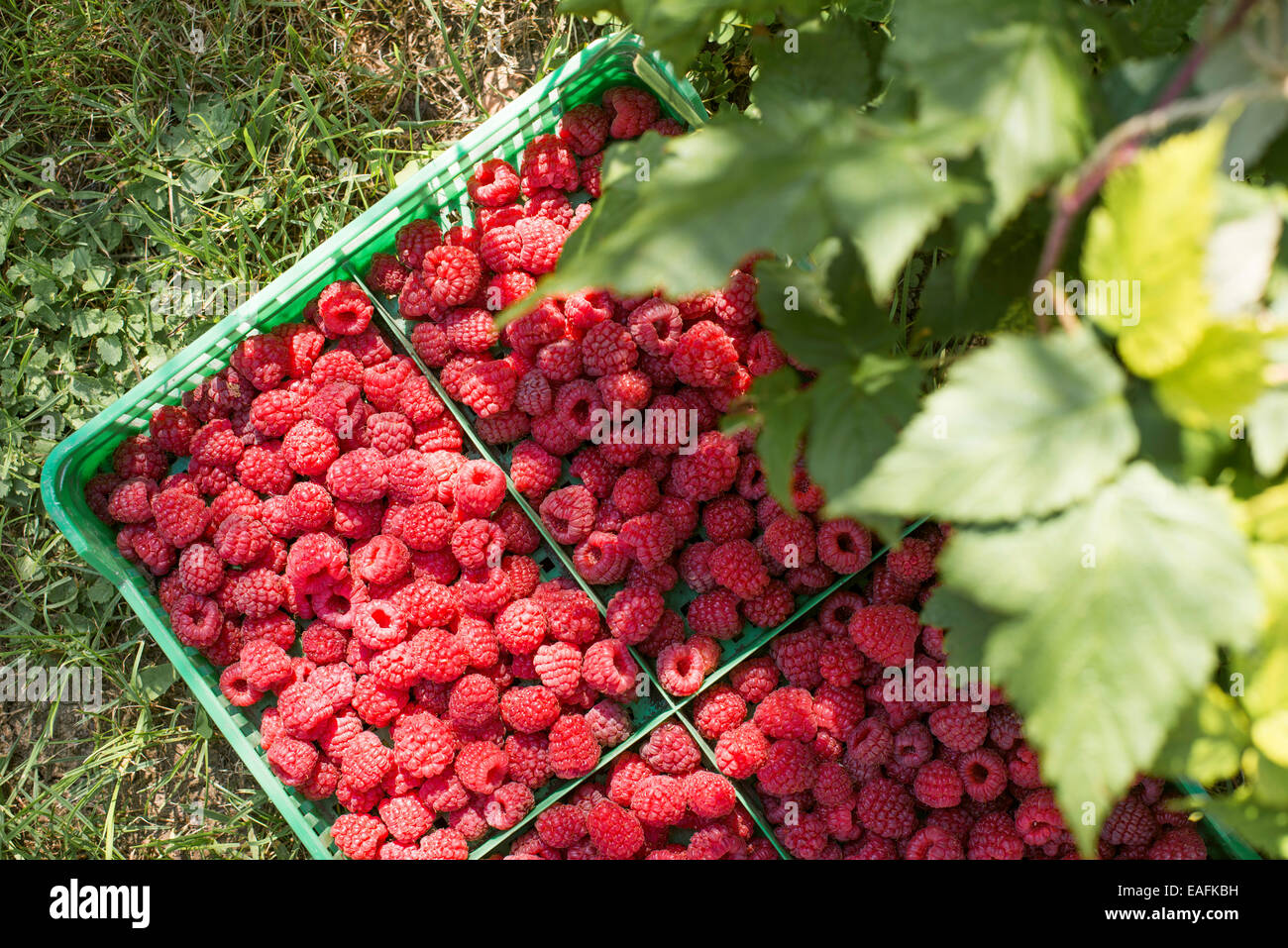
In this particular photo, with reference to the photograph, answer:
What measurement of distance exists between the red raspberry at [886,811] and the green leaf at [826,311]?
0.84 metres

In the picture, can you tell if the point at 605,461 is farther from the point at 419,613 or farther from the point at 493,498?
the point at 419,613

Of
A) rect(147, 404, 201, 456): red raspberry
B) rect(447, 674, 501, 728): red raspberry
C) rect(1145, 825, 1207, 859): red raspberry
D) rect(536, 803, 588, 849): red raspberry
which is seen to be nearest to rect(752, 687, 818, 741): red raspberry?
rect(536, 803, 588, 849): red raspberry

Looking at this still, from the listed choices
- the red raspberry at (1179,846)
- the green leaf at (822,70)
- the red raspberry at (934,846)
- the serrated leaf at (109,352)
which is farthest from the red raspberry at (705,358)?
the serrated leaf at (109,352)

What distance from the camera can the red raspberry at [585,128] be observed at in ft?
5.37

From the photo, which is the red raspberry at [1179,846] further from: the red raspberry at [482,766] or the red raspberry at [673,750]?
the red raspberry at [482,766]

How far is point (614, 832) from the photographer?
59.2 inches

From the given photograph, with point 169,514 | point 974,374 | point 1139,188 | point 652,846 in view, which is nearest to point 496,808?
point 652,846

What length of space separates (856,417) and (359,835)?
114 centimetres

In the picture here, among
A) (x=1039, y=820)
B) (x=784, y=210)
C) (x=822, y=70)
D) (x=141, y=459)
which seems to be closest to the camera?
(x=784, y=210)

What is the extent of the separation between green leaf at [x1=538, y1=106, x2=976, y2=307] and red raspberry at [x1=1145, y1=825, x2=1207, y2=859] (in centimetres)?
124

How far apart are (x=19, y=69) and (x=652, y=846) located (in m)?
1.95

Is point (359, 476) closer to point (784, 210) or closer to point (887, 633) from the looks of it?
point (887, 633)

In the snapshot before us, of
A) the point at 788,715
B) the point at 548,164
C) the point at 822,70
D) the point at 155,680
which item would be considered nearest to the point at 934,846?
the point at 788,715

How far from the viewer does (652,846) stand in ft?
5.19
